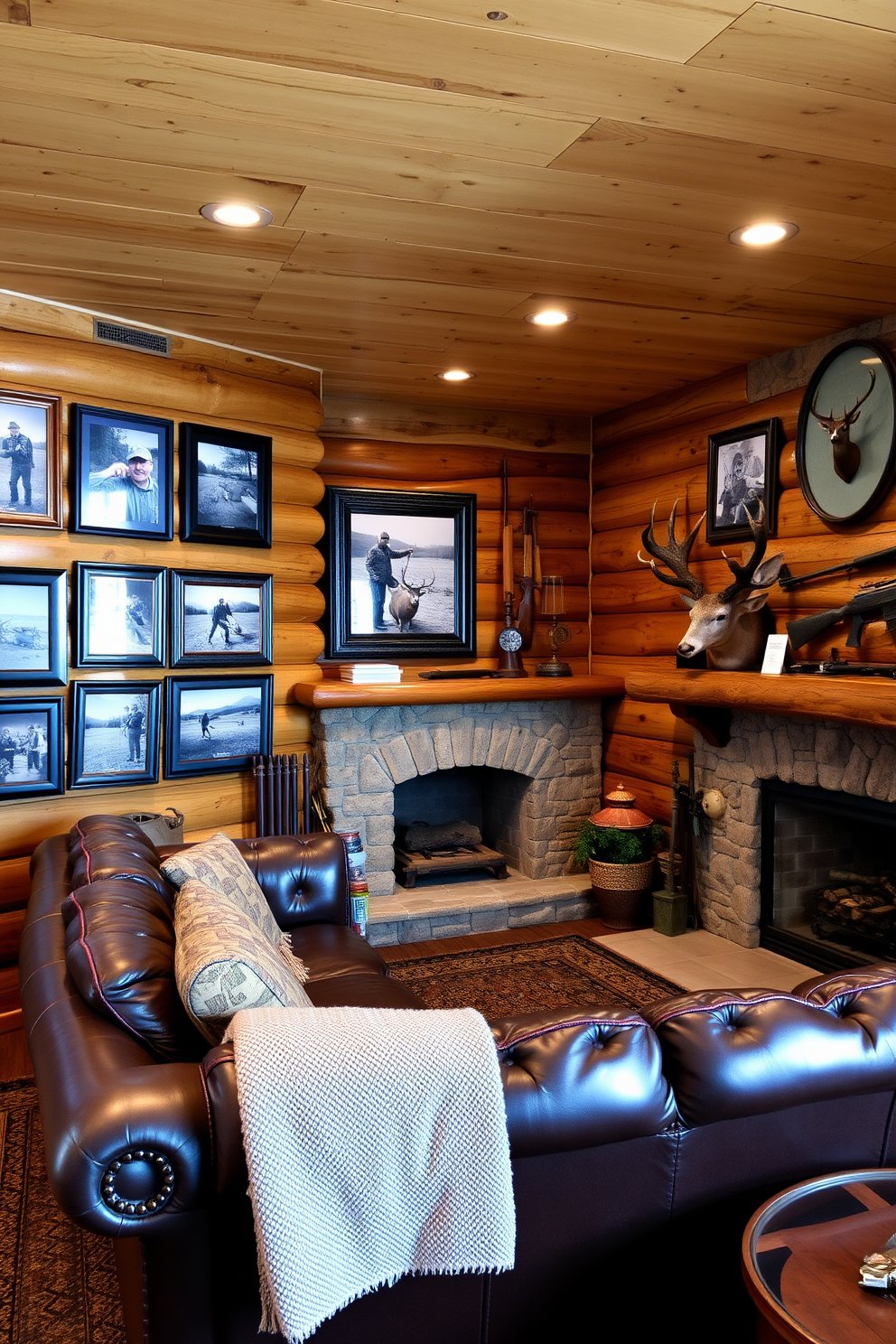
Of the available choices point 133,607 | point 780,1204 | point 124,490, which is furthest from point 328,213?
point 780,1204

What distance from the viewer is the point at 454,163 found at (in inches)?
Answer: 104

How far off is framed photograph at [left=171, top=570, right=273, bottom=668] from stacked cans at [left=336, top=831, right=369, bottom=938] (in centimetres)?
99

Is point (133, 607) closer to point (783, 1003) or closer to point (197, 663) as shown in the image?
point (197, 663)

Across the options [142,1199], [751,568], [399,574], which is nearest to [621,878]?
[751,568]

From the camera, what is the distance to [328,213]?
117 inches

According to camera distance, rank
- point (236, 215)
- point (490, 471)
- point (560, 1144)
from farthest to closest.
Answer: point (490, 471) → point (236, 215) → point (560, 1144)

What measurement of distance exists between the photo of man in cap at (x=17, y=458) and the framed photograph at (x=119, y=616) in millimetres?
358

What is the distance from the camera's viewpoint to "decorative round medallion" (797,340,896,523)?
3785mm

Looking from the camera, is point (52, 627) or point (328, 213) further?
point (52, 627)

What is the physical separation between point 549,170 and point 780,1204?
101 inches

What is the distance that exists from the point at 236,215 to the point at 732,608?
102 inches

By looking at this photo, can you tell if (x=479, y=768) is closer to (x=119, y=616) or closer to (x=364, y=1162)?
(x=119, y=616)

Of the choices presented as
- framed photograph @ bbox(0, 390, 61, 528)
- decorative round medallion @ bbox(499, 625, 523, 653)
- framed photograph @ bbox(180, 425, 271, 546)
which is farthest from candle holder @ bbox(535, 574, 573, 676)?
framed photograph @ bbox(0, 390, 61, 528)

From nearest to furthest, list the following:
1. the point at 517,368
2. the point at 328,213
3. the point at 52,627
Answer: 1. the point at 328,213
2. the point at 52,627
3. the point at 517,368
